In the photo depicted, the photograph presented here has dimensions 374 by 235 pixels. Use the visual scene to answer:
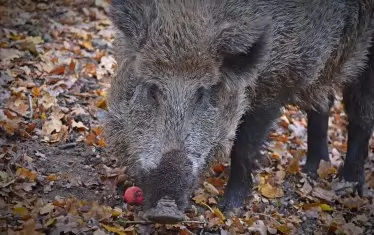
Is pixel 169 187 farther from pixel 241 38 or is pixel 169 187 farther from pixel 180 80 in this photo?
pixel 241 38

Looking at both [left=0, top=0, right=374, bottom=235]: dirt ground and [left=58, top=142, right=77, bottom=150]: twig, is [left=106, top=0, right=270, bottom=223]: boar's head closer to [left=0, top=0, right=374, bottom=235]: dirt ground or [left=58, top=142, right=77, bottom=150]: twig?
[left=0, top=0, right=374, bottom=235]: dirt ground

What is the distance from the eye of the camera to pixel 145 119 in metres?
4.14

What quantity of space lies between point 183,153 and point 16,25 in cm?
427

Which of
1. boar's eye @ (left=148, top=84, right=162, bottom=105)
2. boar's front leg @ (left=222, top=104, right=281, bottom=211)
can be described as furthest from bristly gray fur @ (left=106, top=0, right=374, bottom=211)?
boar's front leg @ (left=222, top=104, right=281, bottom=211)

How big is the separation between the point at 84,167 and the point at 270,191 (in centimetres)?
180

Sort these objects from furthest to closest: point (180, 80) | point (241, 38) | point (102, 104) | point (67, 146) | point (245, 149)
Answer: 1. point (102, 104)
2. point (67, 146)
3. point (245, 149)
4. point (241, 38)
5. point (180, 80)

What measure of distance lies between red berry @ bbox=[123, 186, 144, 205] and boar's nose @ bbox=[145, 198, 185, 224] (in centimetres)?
79

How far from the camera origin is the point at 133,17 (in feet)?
13.9

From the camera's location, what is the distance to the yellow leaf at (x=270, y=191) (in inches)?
212

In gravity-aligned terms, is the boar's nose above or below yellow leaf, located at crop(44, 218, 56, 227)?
above

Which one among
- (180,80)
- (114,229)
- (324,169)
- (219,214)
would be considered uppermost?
(180,80)

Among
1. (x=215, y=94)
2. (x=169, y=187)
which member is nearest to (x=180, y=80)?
(x=215, y=94)

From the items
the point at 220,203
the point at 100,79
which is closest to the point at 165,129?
the point at 220,203

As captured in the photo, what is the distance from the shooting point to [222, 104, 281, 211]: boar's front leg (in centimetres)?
499
